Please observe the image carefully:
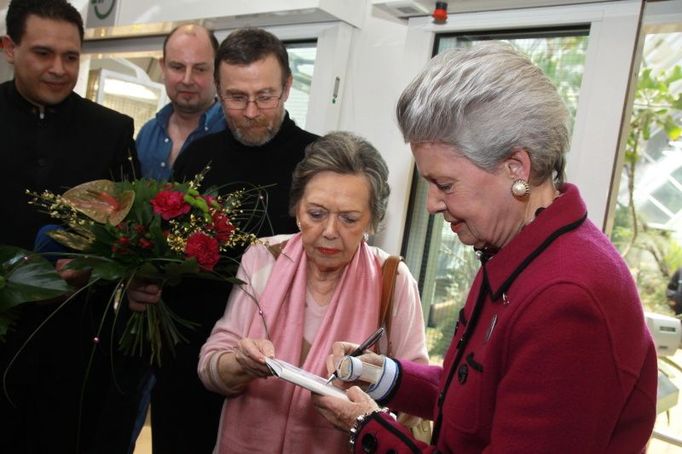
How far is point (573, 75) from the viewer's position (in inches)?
96.8

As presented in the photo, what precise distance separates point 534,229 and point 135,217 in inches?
48.8

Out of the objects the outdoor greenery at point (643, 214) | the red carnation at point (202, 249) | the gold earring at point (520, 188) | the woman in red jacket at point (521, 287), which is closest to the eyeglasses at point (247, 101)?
the red carnation at point (202, 249)

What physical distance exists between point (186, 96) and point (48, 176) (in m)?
0.65

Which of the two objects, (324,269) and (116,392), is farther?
(116,392)

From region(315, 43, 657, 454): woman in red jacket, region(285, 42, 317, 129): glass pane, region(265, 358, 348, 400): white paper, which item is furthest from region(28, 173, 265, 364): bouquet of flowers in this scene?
region(285, 42, 317, 129): glass pane

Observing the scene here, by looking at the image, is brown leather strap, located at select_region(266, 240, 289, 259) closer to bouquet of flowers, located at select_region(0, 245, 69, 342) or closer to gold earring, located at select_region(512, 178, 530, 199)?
bouquet of flowers, located at select_region(0, 245, 69, 342)

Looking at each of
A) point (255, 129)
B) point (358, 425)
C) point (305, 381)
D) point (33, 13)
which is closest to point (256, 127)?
point (255, 129)

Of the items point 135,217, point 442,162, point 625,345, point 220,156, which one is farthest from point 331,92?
point 625,345

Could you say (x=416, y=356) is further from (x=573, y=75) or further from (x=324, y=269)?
(x=573, y=75)

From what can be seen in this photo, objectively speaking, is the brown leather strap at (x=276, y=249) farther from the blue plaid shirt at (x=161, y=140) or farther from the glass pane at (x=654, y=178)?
the glass pane at (x=654, y=178)

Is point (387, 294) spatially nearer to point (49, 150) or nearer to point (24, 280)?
point (24, 280)

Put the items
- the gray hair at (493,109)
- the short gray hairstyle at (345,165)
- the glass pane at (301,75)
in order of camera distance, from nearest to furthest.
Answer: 1. the gray hair at (493,109)
2. the short gray hairstyle at (345,165)
3. the glass pane at (301,75)

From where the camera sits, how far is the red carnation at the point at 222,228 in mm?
1938

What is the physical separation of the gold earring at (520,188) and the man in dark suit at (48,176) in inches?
62.4
